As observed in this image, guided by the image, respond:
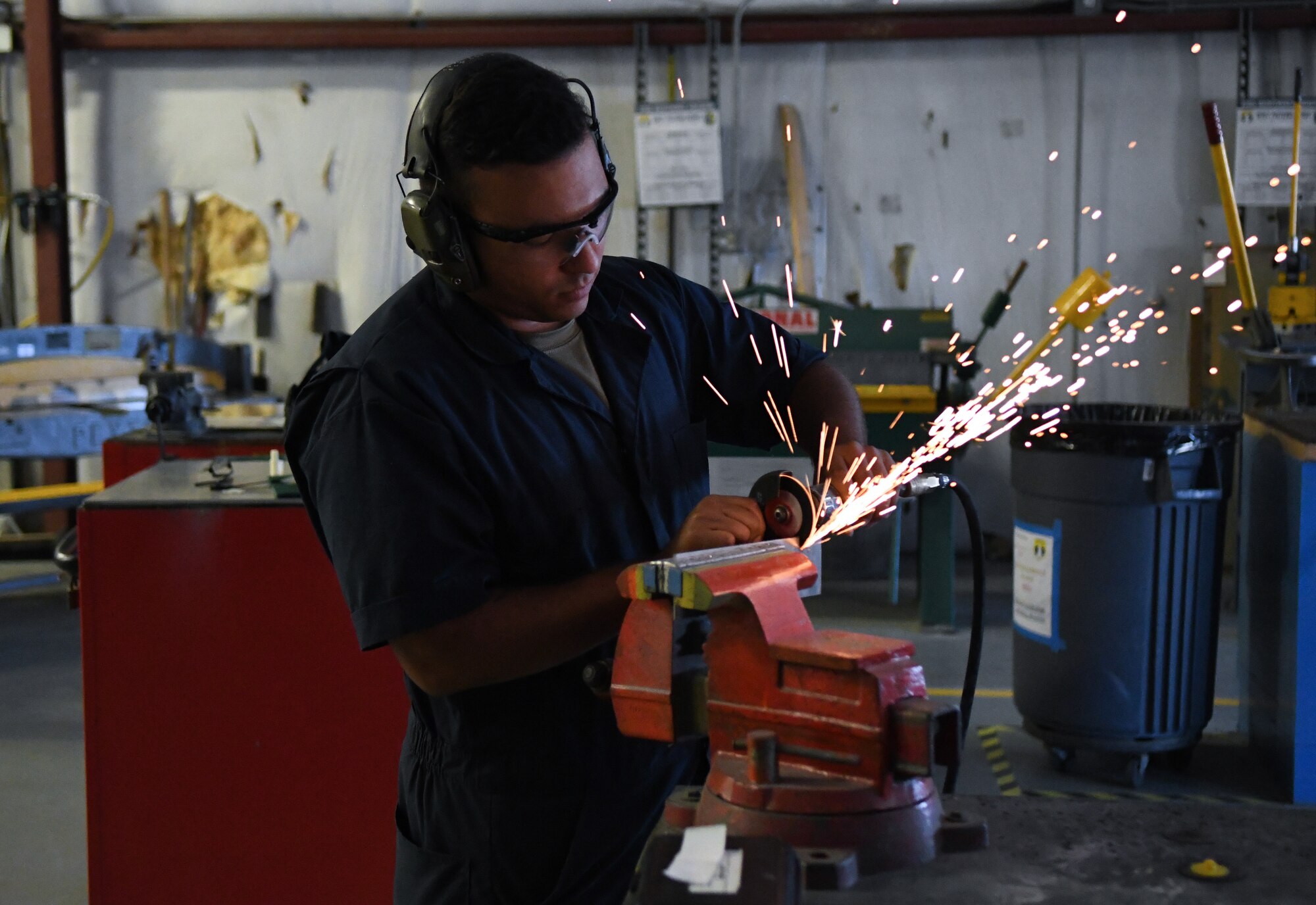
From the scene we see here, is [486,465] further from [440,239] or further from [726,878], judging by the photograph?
[726,878]

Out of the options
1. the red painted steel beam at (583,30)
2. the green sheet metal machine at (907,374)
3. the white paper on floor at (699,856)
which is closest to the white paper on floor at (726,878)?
the white paper on floor at (699,856)

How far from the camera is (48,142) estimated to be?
6102 millimetres

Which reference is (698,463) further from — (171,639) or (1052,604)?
(1052,604)

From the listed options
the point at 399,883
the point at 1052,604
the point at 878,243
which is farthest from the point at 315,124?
the point at 399,883

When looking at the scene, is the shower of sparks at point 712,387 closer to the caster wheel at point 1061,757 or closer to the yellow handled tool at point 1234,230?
the yellow handled tool at point 1234,230

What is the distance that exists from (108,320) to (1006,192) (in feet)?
14.7

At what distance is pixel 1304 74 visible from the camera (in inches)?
227

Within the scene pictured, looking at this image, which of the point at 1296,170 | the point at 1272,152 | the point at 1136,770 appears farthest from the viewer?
the point at 1272,152

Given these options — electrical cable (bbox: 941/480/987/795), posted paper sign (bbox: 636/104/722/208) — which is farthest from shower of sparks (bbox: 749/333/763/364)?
posted paper sign (bbox: 636/104/722/208)

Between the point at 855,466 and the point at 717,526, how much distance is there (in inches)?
12.8

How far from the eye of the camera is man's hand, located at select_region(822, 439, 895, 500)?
1.54 metres

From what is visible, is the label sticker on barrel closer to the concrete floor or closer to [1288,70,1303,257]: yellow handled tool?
the concrete floor

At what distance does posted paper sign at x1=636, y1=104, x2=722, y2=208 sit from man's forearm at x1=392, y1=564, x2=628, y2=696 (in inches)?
187

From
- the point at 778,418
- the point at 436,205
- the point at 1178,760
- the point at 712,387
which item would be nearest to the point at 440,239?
the point at 436,205
